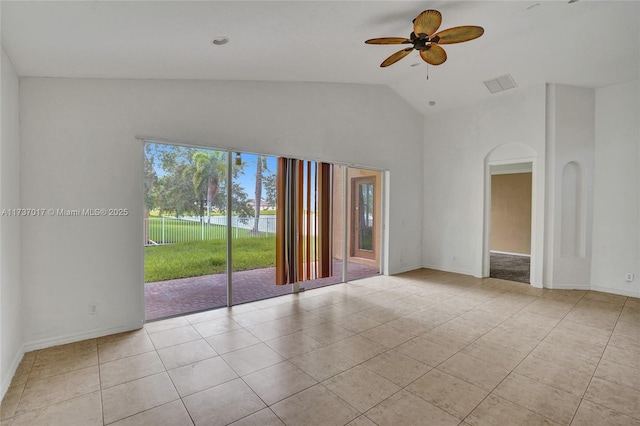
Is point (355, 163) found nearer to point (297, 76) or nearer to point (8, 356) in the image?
point (297, 76)

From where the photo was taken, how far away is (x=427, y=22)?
277cm

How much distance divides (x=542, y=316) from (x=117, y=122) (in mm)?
5864

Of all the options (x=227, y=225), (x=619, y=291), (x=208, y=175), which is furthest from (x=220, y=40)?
(x=619, y=291)

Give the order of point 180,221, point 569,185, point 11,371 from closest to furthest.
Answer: point 11,371
point 180,221
point 569,185

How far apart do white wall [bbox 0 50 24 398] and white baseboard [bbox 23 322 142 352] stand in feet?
0.39

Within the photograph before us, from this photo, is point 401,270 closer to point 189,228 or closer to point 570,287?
point 570,287

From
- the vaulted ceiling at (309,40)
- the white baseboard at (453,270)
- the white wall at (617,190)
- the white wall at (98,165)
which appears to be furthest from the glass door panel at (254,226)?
the white wall at (617,190)

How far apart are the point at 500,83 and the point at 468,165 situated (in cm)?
165

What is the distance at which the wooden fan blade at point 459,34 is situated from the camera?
2.83 m

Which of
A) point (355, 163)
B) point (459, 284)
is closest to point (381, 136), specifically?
point (355, 163)

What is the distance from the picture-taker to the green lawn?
5.15 metres

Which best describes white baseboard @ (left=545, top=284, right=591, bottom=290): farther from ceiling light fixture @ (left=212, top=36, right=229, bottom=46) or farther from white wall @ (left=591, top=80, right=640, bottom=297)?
ceiling light fixture @ (left=212, top=36, right=229, bottom=46)

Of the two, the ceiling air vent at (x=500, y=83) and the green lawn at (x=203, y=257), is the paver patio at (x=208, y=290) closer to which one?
the green lawn at (x=203, y=257)

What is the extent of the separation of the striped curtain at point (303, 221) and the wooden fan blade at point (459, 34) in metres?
2.64
